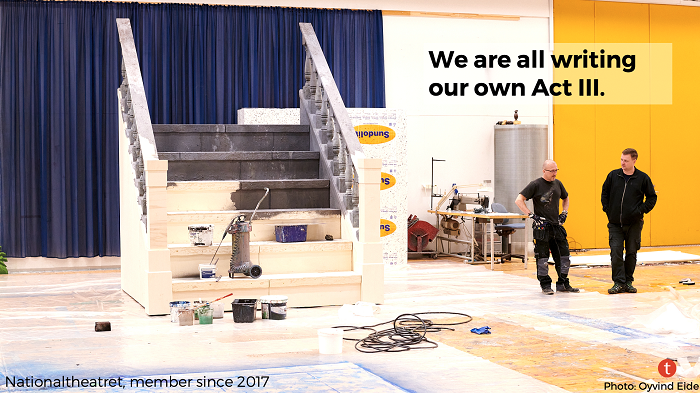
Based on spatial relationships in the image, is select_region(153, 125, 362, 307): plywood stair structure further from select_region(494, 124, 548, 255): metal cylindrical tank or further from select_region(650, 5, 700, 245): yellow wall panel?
select_region(650, 5, 700, 245): yellow wall panel

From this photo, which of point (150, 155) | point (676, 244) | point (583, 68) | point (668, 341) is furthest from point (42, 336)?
point (676, 244)

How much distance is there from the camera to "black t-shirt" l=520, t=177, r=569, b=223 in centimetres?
782

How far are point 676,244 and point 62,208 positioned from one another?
9.20 m

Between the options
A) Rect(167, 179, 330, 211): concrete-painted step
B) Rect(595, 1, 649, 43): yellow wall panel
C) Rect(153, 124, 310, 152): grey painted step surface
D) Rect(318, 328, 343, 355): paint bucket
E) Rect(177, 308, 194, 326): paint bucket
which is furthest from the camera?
Rect(595, 1, 649, 43): yellow wall panel

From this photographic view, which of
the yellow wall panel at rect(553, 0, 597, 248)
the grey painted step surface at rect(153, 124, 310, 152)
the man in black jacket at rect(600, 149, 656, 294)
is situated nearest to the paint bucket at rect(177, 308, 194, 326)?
the grey painted step surface at rect(153, 124, 310, 152)

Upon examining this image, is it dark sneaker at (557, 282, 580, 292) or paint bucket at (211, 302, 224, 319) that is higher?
paint bucket at (211, 302, 224, 319)

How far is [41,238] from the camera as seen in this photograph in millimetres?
10203

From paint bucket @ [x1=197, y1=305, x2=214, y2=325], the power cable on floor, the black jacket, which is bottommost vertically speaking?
the power cable on floor

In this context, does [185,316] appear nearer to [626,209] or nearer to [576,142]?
[626,209]

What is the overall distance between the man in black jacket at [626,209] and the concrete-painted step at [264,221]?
2632mm

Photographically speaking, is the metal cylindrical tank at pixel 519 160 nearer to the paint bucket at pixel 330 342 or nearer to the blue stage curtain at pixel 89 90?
the blue stage curtain at pixel 89 90

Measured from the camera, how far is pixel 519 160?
447 inches

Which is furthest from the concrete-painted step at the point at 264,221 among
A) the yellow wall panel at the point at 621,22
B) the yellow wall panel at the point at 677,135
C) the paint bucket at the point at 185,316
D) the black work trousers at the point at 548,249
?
the yellow wall panel at the point at 677,135

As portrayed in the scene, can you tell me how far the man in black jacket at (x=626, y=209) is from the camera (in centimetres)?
772
